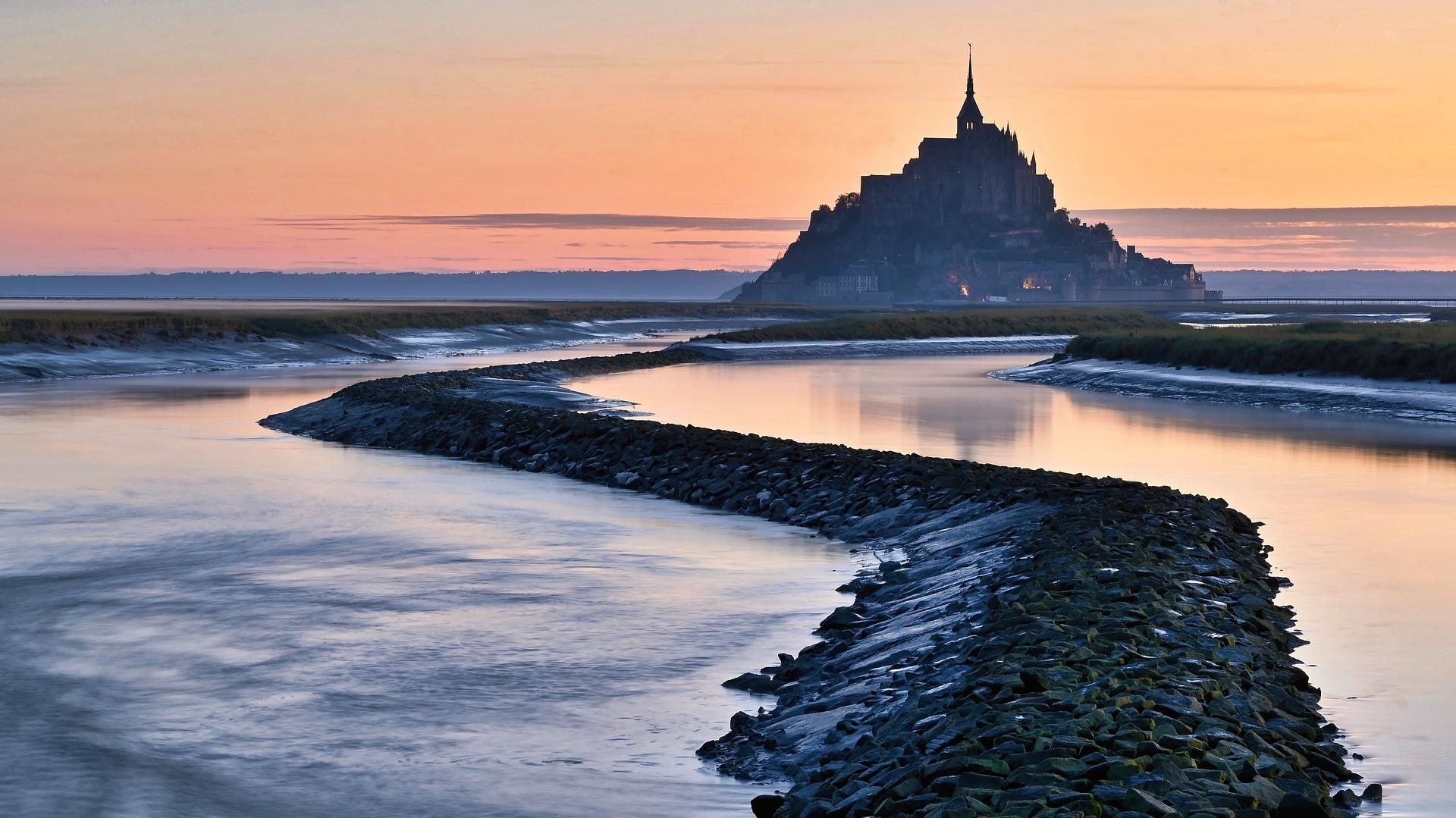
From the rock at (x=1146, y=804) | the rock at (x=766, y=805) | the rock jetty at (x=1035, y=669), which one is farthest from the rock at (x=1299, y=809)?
the rock at (x=766, y=805)

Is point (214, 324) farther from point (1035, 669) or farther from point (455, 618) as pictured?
point (1035, 669)

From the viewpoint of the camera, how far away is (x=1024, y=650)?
990 centimetres

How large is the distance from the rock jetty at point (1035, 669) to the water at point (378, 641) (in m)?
0.68

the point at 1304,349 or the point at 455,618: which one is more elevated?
the point at 1304,349

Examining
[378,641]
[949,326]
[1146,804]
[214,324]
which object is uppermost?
[949,326]

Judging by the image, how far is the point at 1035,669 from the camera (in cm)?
934

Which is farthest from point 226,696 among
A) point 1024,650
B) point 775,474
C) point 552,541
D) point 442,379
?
point 442,379

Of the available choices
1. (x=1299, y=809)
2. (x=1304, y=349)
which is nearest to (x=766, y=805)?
(x=1299, y=809)

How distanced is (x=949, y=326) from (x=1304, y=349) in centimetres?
5771

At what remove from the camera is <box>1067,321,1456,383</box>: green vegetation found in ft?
139

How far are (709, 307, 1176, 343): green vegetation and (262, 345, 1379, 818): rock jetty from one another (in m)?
65.5

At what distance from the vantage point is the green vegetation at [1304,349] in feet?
139

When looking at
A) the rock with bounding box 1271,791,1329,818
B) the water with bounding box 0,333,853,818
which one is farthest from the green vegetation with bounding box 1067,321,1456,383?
the rock with bounding box 1271,791,1329,818

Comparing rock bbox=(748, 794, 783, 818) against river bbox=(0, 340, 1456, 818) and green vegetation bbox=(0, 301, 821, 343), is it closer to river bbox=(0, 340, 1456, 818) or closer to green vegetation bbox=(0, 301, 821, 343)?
river bbox=(0, 340, 1456, 818)
